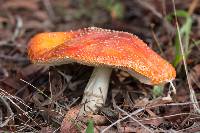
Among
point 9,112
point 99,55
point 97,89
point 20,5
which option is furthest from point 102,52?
point 20,5

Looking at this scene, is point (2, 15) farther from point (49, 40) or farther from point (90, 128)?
point (90, 128)

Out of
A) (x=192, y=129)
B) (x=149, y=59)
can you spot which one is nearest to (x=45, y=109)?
(x=149, y=59)

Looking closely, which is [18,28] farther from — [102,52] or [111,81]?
[102,52]

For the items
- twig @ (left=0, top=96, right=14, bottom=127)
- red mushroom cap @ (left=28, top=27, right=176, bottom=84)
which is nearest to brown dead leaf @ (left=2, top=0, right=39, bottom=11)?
red mushroom cap @ (left=28, top=27, right=176, bottom=84)

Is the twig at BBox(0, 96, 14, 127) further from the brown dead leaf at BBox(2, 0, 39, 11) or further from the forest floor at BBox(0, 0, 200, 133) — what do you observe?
the brown dead leaf at BBox(2, 0, 39, 11)

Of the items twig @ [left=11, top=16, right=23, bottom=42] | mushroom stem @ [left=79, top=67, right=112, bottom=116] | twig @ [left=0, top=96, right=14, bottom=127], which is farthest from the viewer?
twig @ [left=11, top=16, right=23, bottom=42]

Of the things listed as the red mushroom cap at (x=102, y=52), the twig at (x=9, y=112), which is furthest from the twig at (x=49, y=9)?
the twig at (x=9, y=112)

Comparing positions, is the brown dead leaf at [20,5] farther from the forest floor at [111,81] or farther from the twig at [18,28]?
the twig at [18,28]
